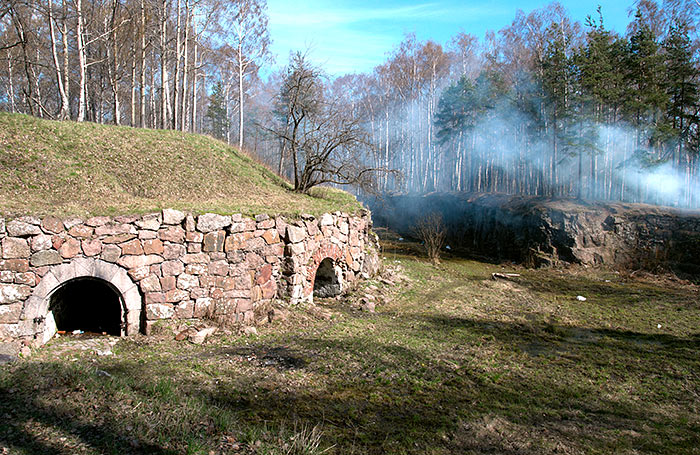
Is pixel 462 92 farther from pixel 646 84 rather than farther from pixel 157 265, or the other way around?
pixel 157 265

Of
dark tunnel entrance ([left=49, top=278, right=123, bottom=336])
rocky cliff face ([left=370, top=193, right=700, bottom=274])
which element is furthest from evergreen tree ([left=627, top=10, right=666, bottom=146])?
dark tunnel entrance ([left=49, top=278, right=123, bottom=336])

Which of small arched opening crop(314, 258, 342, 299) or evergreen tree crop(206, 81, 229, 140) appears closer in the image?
small arched opening crop(314, 258, 342, 299)

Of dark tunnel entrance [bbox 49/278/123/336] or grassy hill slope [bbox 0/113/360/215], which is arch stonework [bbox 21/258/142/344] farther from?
grassy hill slope [bbox 0/113/360/215]

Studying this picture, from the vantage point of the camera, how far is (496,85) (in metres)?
25.9

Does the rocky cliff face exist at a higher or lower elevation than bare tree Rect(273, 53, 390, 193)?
lower

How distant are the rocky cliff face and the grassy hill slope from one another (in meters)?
4.93

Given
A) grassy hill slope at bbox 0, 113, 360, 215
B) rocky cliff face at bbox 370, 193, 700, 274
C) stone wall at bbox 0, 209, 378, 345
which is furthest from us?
rocky cliff face at bbox 370, 193, 700, 274

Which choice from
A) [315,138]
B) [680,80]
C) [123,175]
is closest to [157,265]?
[123,175]

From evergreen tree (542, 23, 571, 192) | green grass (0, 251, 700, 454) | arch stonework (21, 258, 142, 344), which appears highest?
evergreen tree (542, 23, 571, 192)

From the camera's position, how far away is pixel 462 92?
1058 inches

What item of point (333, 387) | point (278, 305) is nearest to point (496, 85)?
point (278, 305)

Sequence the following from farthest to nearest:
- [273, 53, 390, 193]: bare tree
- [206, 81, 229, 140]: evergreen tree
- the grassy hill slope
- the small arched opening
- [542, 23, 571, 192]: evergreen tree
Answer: [206, 81, 229, 140]: evergreen tree → [542, 23, 571, 192]: evergreen tree → [273, 53, 390, 193]: bare tree → the small arched opening → the grassy hill slope

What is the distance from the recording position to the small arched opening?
10977mm

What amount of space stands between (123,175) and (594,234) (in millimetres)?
17496
